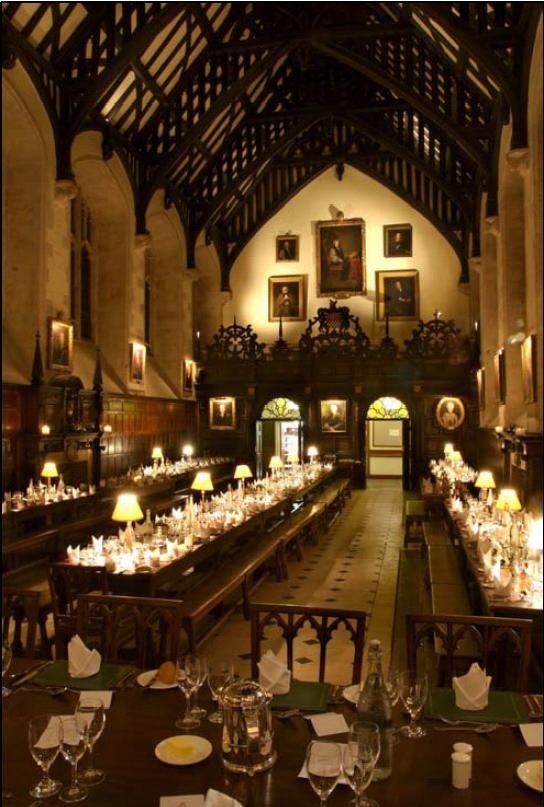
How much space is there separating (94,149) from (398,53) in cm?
715

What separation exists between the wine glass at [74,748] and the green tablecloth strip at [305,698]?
0.87 meters

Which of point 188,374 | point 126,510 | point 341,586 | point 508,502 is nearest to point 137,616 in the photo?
point 126,510

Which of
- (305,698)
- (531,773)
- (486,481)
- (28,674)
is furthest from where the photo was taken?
(486,481)

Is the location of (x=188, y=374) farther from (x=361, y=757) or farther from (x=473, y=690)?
(x=361, y=757)

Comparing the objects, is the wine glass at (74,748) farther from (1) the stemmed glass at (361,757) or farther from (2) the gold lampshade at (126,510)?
(2) the gold lampshade at (126,510)

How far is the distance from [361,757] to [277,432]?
64.1ft

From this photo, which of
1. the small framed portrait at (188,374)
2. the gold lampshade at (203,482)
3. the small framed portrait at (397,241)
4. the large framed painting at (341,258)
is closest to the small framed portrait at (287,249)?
the large framed painting at (341,258)

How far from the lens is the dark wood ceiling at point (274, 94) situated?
35.8 ft

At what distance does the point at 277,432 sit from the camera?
2148 centimetres

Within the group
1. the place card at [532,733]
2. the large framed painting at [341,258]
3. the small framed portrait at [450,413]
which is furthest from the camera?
the large framed painting at [341,258]

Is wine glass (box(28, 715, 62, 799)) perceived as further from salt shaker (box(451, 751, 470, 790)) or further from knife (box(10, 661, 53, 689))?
salt shaker (box(451, 751, 470, 790))

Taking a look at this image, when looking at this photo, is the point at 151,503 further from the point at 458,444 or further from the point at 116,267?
the point at 458,444

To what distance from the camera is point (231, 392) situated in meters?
19.6

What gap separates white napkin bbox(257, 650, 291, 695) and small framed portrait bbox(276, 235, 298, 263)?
1943 cm
